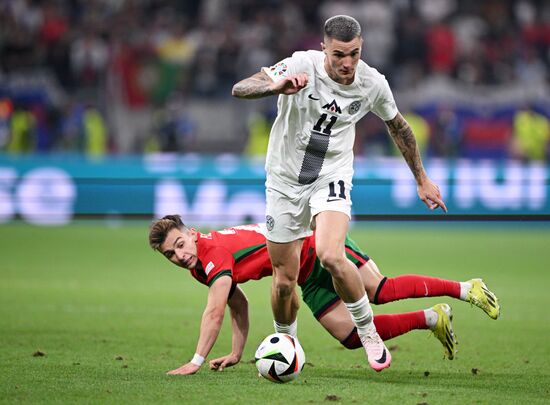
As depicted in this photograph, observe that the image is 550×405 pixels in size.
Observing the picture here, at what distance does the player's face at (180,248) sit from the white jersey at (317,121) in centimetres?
69

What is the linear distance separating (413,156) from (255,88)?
1.41 m

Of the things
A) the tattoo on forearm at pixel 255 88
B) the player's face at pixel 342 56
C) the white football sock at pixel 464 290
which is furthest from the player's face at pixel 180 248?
the white football sock at pixel 464 290

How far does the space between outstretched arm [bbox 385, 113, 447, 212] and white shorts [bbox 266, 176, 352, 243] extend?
589 millimetres

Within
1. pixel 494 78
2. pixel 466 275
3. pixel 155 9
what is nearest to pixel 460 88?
pixel 494 78

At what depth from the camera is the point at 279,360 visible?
20.2 ft

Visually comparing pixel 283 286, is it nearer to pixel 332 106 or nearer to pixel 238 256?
pixel 238 256

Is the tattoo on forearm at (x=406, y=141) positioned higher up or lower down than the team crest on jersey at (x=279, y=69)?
lower down

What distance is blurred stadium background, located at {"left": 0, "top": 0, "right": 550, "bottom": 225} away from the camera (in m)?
22.0

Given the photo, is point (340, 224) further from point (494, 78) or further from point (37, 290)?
point (494, 78)

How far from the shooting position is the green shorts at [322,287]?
6.91m

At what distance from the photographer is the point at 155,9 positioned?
2416 centimetres

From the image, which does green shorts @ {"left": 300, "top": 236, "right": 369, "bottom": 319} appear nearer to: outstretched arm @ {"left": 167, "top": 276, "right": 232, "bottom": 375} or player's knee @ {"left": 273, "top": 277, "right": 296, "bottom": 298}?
player's knee @ {"left": 273, "top": 277, "right": 296, "bottom": 298}

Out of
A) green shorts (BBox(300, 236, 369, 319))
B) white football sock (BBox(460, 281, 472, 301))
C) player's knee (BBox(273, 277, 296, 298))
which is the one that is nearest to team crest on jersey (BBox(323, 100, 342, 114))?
green shorts (BBox(300, 236, 369, 319))

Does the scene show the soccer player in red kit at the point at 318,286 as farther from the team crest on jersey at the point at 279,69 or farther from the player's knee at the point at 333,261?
the team crest on jersey at the point at 279,69
